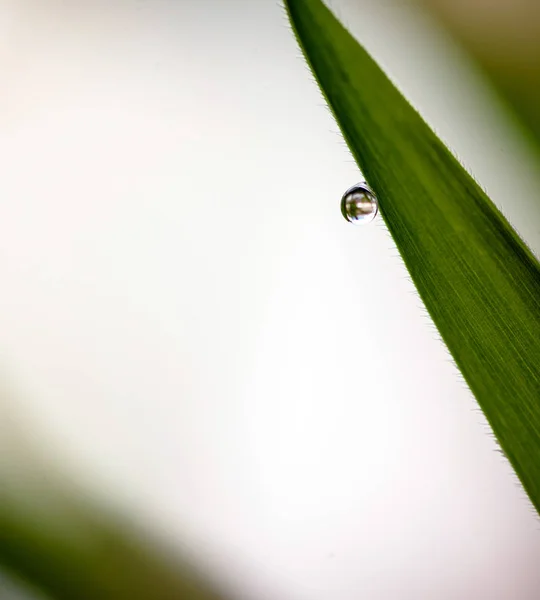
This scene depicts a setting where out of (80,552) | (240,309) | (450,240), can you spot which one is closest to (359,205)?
(450,240)

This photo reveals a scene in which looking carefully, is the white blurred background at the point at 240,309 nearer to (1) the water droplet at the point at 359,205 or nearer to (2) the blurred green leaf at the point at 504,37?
(2) the blurred green leaf at the point at 504,37

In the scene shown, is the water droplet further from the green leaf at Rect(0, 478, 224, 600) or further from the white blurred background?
the green leaf at Rect(0, 478, 224, 600)

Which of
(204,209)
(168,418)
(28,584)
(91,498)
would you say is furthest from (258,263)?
(28,584)

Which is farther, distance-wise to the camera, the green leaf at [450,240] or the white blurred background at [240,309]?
the white blurred background at [240,309]

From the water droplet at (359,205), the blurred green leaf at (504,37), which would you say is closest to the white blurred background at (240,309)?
the blurred green leaf at (504,37)

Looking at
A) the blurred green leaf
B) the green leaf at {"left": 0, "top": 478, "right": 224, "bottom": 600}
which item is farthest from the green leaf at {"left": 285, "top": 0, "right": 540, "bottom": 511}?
the green leaf at {"left": 0, "top": 478, "right": 224, "bottom": 600}

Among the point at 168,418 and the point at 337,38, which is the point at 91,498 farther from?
the point at 337,38
